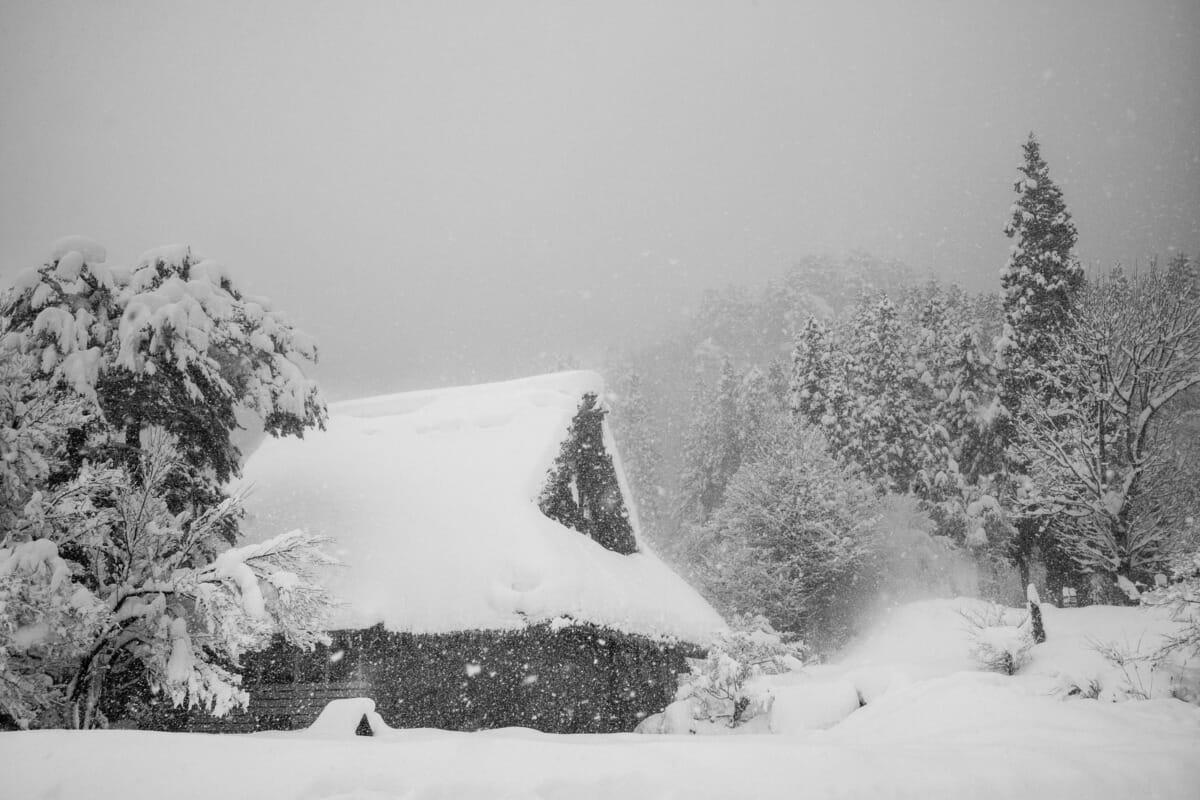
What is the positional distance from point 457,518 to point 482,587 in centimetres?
181

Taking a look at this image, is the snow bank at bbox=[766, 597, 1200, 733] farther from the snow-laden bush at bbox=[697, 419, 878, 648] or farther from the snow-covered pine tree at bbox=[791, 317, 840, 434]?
the snow-covered pine tree at bbox=[791, 317, 840, 434]

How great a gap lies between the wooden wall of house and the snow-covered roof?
0.47 meters

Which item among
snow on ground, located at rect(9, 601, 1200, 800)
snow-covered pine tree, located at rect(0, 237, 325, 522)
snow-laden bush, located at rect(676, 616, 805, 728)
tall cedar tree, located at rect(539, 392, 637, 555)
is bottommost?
snow-laden bush, located at rect(676, 616, 805, 728)

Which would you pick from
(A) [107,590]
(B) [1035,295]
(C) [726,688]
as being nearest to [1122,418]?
(B) [1035,295]

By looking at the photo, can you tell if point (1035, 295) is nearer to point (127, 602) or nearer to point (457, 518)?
point (457, 518)

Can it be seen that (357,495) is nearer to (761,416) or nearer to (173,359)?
(173,359)

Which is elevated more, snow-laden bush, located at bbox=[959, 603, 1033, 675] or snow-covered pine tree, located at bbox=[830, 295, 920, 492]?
snow-covered pine tree, located at bbox=[830, 295, 920, 492]

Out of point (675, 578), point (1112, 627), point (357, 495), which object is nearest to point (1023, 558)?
point (1112, 627)

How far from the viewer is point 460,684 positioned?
33.2 ft

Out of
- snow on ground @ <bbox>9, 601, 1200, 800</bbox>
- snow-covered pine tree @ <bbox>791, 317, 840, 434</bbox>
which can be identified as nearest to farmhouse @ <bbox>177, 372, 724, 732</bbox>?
snow on ground @ <bbox>9, 601, 1200, 800</bbox>

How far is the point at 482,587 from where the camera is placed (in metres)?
9.87

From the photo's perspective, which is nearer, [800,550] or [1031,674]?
[1031,674]

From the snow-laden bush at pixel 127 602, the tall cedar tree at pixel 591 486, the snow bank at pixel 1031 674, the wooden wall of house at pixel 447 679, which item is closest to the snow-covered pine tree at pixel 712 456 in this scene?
the snow bank at pixel 1031 674

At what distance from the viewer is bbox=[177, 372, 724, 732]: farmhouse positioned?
9898mm
